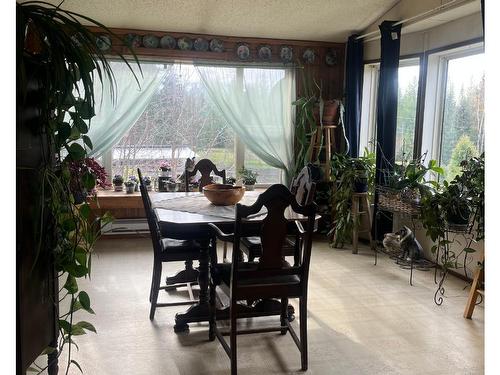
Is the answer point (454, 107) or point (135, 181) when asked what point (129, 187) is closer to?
point (135, 181)

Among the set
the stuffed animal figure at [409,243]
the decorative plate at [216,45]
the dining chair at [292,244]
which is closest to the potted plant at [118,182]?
the decorative plate at [216,45]

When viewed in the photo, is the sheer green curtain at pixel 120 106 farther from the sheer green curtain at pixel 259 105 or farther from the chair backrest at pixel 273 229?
the chair backrest at pixel 273 229

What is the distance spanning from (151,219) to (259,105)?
2.94m

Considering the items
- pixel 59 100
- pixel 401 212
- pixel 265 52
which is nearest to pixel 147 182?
pixel 265 52

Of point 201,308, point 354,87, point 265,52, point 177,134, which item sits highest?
point 265,52

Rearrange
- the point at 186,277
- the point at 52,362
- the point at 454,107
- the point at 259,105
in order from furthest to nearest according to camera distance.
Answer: the point at 259,105 → the point at 454,107 → the point at 186,277 → the point at 52,362

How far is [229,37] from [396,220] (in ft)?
8.91

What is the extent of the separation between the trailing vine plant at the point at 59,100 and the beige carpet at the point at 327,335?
44.3 inches

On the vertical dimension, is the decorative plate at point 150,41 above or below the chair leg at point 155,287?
above

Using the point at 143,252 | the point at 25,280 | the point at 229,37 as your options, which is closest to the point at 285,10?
the point at 229,37

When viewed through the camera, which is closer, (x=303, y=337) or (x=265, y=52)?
(x=303, y=337)

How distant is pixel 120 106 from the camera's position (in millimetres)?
5473

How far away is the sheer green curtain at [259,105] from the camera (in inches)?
225
